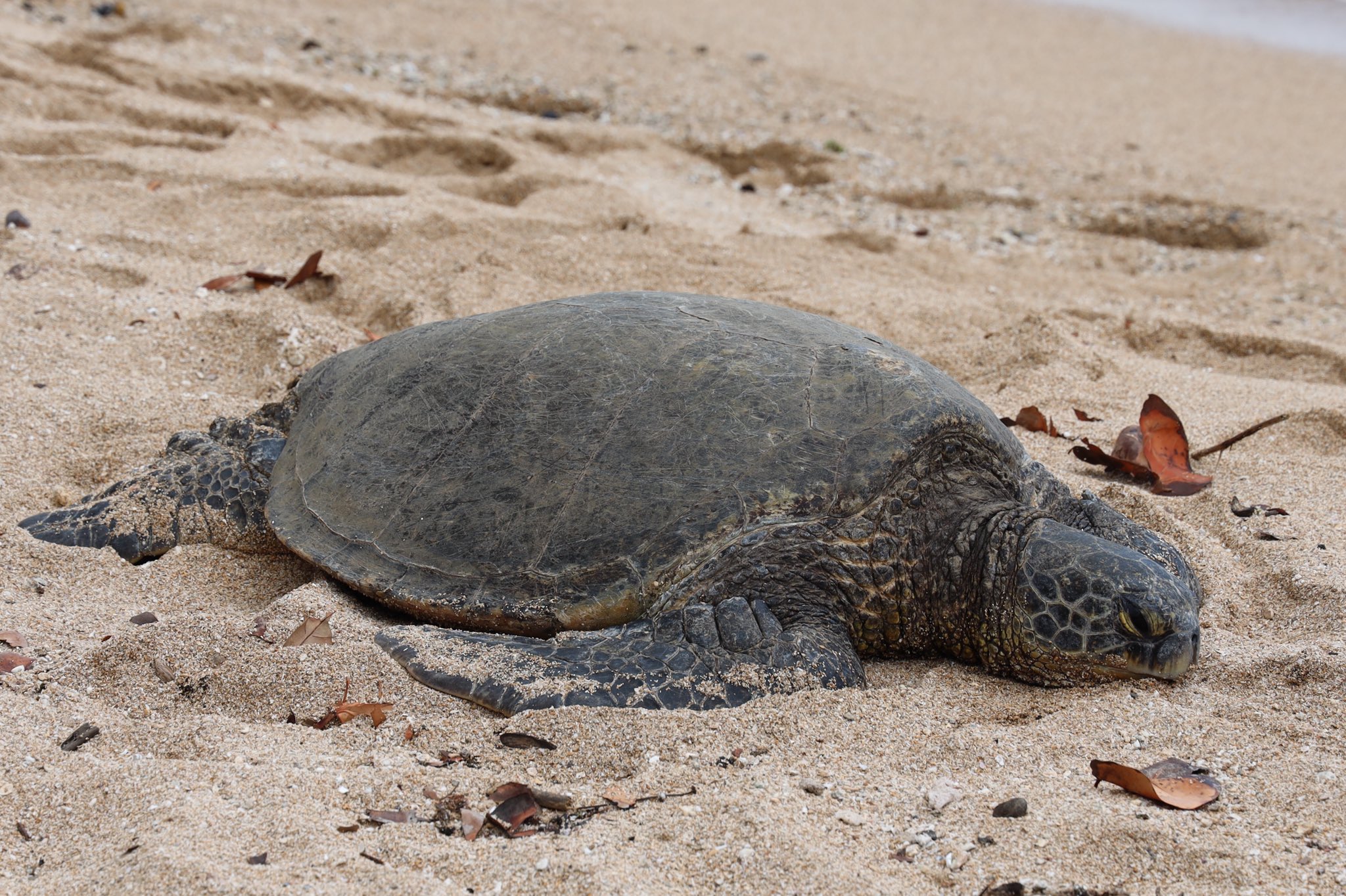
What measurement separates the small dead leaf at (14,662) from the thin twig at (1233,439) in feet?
12.0

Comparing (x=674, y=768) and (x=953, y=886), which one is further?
(x=674, y=768)

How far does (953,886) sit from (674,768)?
596 millimetres

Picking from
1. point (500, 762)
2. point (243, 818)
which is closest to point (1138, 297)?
point (500, 762)

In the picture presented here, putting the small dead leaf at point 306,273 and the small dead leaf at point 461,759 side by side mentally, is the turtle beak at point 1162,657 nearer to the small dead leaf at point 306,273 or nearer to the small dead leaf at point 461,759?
the small dead leaf at point 461,759

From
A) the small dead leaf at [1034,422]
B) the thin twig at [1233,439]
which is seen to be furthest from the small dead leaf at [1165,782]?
the small dead leaf at [1034,422]

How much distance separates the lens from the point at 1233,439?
12.3ft

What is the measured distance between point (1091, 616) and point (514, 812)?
147 centimetres

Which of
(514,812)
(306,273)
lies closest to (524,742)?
(514,812)

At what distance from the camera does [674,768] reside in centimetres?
Result: 215

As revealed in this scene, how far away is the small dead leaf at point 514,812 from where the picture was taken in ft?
6.42

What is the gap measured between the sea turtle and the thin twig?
0.86m

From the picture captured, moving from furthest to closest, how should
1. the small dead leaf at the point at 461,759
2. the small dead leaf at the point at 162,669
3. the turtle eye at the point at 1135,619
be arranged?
the turtle eye at the point at 1135,619, the small dead leaf at the point at 162,669, the small dead leaf at the point at 461,759

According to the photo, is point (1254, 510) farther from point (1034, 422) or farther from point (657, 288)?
point (657, 288)

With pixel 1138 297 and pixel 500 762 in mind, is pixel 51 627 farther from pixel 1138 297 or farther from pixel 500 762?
pixel 1138 297
